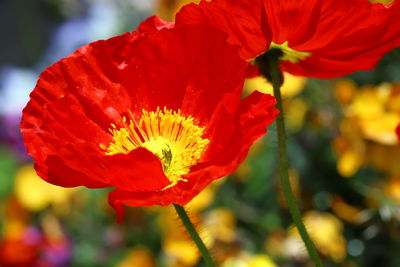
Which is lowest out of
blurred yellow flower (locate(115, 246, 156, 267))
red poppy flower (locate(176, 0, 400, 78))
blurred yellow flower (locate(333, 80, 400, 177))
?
red poppy flower (locate(176, 0, 400, 78))

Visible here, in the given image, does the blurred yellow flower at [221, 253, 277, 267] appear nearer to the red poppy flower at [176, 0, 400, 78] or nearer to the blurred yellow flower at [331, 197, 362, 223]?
the blurred yellow flower at [331, 197, 362, 223]

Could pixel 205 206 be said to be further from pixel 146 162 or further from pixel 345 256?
pixel 146 162

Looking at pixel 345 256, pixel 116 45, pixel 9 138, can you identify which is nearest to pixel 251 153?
pixel 345 256

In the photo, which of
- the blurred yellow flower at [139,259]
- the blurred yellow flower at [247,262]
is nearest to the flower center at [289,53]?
the blurred yellow flower at [247,262]

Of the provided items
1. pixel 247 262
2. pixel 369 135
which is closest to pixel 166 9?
pixel 369 135

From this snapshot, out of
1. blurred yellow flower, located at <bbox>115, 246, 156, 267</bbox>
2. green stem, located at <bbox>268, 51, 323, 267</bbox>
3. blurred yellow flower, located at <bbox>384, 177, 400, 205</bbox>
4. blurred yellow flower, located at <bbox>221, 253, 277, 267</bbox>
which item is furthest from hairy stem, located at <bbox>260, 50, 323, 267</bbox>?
blurred yellow flower, located at <bbox>115, 246, 156, 267</bbox>

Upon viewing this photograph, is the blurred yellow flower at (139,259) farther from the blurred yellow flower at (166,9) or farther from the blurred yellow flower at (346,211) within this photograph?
the blurred yellow flower at (166,9)
